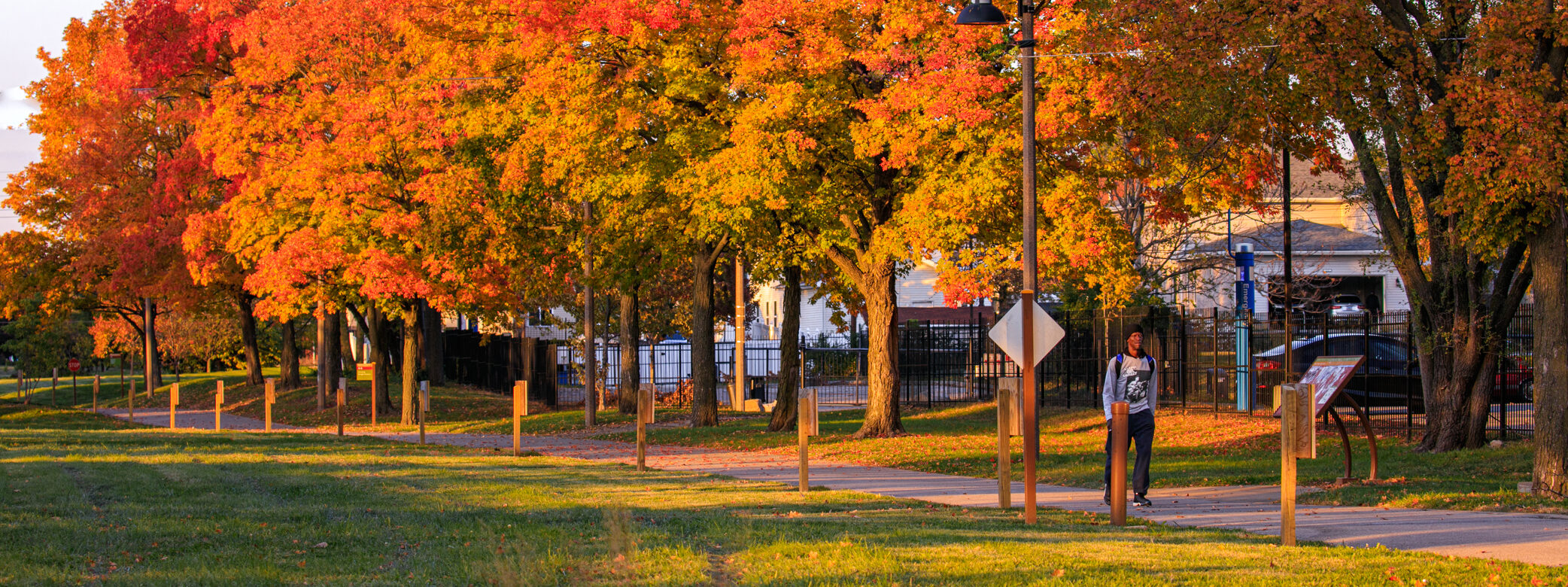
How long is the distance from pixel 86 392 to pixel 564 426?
3306 centimetres

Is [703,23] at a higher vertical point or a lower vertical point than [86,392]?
higher

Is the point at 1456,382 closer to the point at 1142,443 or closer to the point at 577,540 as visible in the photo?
the point at 1142,443

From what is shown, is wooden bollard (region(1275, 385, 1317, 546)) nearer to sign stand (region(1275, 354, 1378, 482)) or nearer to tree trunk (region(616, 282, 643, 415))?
sign stand (region(1275, 354, 1378, 482))

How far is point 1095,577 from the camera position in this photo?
7242 millimetres

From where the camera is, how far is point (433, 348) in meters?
44.0

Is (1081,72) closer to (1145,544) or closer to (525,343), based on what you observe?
(1145,544)

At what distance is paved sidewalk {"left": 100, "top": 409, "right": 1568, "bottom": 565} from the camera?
919 cm

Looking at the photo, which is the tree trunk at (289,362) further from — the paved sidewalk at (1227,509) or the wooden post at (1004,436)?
the wooden post at (1004,436)

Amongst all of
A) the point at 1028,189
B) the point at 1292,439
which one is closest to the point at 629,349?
the point at 1028,189

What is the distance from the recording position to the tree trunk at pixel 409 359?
29391mm

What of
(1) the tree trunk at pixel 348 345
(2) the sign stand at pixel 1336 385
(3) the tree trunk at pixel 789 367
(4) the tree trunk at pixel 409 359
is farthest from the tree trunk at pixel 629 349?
(2) the sign stand at pixel 1336 385

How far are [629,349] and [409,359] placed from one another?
512cm

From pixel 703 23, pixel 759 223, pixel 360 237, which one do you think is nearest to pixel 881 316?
pixel 759 223

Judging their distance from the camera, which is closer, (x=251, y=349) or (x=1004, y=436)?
(x=1004, y=436)
